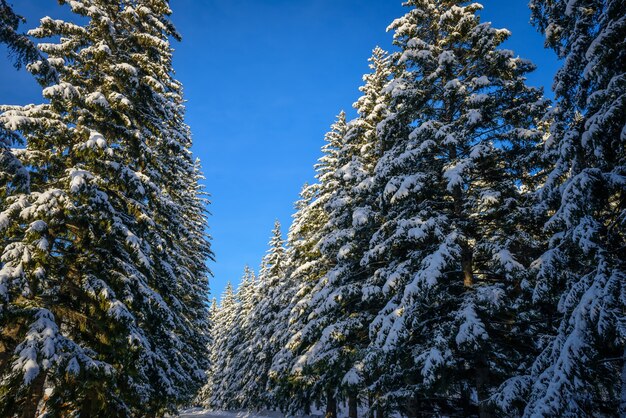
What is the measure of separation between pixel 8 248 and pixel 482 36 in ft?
48.2

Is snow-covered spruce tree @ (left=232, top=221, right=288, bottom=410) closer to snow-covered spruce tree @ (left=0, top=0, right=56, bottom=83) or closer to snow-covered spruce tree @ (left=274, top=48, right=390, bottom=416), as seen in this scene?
snow-covered spruce tree @ (left=274, top=48, right=390, bottom=416)

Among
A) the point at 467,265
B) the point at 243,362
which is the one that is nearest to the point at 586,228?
the point at 467,265

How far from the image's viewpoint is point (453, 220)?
1126cm

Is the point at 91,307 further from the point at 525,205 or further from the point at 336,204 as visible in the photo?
the point at 525,205

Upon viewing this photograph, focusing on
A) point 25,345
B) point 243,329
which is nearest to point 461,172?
point 25,345

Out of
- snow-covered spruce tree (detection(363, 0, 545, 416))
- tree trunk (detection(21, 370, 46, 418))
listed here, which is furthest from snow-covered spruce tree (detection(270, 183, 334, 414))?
tree trunk (detection(21, 370, 46, 418))

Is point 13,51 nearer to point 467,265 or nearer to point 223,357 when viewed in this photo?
point 467,265

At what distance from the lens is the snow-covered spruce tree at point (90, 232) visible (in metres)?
8.45

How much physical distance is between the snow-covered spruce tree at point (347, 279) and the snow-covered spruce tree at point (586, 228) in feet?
23.0

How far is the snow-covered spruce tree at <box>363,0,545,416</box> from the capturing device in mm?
9625

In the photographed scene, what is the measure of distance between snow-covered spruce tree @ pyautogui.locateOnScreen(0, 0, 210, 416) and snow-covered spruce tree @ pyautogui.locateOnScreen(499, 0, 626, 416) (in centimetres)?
935

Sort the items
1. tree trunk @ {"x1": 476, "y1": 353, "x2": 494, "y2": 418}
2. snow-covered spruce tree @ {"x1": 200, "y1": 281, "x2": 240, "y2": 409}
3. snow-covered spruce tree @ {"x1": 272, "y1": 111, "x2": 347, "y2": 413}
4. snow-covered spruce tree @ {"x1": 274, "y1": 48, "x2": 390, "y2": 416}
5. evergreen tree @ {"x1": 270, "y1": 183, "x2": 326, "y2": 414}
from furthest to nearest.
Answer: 1. snow-covered spruce tree @ {"x1": 200, "y1": 281, "x2": 240, "y2": 409}
2. evergreen tree @ {"x1": 270, "y1": 183, "x2": 326, "y2": 414}
3. snow-covered spruce tree @ {"x1": 272, "y1": 111, "x2": 347, "y2": 413}
4. snow-covered spruce tree @ {"x1": 274, "y1": 48, "x2": 390, "y2": 416}
5. tree trunk @ {"x1": 476, "y1": 353, "x2": 494, "y2": 418}

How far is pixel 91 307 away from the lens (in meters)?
9.55

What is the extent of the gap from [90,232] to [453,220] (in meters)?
10.4
